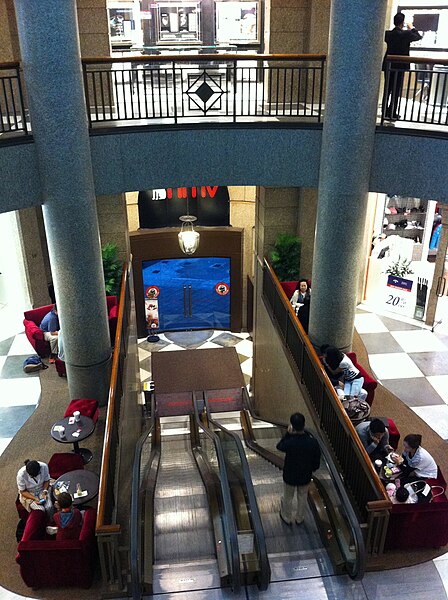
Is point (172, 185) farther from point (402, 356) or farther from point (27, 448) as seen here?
point (402, 356)

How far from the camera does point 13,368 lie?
37.6 feet

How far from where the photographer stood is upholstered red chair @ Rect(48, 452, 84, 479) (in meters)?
7.47

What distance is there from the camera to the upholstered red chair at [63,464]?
7.47m

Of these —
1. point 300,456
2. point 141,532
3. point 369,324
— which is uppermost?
point 300,456

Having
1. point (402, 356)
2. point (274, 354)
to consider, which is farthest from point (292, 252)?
point (402, 356)

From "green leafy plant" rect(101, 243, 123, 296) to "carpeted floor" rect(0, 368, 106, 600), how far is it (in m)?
1.93

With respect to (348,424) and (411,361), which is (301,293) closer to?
(411,361)

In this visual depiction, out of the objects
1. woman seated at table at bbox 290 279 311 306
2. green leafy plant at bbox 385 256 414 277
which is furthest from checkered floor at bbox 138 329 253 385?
woman seated at table at bbox 290 279 311 306

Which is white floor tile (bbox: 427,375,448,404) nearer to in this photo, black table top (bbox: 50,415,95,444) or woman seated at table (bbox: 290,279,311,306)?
woman seated at table (bbox: 290,279,311,306)

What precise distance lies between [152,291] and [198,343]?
1.96 m

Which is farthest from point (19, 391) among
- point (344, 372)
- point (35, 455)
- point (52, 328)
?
point (344, 372)

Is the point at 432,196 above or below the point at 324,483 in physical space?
above

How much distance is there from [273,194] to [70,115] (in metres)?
5.49

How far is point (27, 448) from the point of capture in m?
8.46
